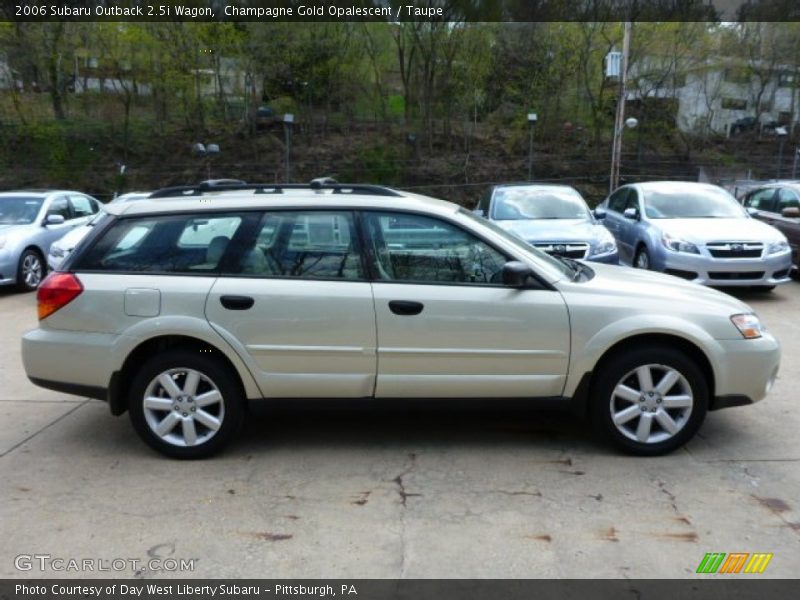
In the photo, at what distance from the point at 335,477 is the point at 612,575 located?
1623 mm

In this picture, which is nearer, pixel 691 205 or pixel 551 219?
pixel 551 219

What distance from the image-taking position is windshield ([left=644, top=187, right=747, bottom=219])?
973 centimetres

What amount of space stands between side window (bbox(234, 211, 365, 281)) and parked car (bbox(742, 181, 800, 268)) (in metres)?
8.89

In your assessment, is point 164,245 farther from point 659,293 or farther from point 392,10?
point 392,10

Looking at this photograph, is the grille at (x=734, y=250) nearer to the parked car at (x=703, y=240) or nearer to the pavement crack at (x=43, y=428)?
the parked car at (x=703, y=240)

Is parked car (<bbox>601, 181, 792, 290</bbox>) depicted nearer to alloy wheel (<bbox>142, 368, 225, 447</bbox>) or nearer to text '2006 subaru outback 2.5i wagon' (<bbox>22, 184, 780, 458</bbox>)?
text '2006 subaru outback 2.5i wagon' (<bbox>22, 184, 780, 458</bbox>)

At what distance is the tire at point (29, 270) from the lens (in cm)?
1018

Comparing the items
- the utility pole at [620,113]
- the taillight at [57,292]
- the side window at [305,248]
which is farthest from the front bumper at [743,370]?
the utility pole at [620,113]

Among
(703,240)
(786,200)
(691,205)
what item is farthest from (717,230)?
(786,200)

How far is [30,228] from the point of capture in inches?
414

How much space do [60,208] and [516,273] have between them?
9999 millimetres

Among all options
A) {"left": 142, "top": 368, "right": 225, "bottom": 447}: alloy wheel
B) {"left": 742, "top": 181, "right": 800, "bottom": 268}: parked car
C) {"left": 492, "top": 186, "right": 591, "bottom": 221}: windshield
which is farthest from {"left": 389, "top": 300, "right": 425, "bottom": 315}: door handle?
{"left": 742, "top": 181, "right": 800, "bottom": 268}: parked car
